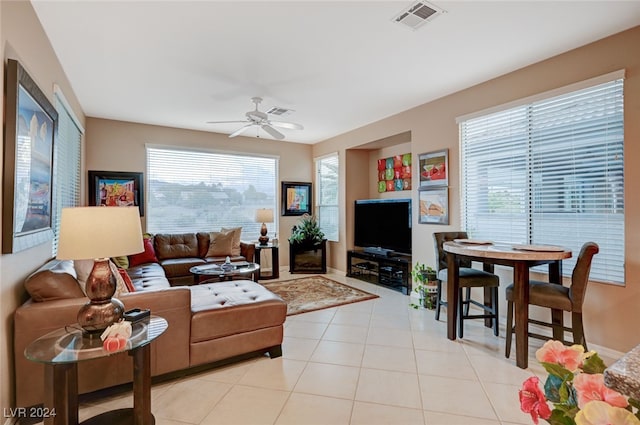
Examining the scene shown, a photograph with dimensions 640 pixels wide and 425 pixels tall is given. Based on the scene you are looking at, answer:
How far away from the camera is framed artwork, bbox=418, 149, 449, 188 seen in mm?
3963

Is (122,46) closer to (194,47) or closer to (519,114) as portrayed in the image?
(194,47)

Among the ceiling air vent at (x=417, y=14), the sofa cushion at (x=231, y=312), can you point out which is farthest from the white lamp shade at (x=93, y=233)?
the ceiling air vent at (x=417, y=14)

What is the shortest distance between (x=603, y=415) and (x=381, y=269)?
15.4 ft

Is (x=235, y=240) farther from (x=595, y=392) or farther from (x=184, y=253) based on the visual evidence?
(x=595, y=392)

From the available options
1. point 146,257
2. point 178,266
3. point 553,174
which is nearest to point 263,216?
point 178,266

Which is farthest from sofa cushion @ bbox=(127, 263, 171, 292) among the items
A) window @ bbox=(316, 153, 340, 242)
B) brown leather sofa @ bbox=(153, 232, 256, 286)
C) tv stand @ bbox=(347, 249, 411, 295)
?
window @ bbox=(316, 153, 340, 242)

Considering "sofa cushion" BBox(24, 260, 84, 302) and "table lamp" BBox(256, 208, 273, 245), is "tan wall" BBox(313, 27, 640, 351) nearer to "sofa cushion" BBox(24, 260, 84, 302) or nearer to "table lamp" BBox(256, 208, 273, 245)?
"table lamp" BBox(256, 208, 273, 245)

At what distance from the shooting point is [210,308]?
2434 mm

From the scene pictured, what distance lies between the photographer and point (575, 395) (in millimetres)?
577

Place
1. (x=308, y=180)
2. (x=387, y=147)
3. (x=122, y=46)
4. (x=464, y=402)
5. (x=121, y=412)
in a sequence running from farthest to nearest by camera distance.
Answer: (x=308, y=180) < (x=387, y=147) < (x=122, y=46) < (x=464, y=402) < (x=121, y=412)

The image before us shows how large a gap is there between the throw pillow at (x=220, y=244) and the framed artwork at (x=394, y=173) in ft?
9.19

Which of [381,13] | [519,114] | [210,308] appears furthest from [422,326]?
[381,13]

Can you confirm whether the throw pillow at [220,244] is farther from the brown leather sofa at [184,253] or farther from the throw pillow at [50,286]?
the throw pillow at [50,286]

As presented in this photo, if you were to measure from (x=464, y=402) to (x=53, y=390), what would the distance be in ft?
7.45
